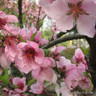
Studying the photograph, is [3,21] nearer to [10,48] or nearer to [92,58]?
[10,48]

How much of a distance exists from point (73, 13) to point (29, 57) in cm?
27

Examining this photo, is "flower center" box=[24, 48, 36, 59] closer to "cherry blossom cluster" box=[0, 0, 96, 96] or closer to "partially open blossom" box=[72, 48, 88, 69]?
"cherry blossom cluster" box=[0, 0, 96, 96]

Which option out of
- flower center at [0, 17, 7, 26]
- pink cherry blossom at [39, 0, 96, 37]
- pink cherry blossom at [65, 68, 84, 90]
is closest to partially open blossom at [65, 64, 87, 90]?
pink cherry blossom at [65, 68, 84, 90]

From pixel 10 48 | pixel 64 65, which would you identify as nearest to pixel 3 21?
pixel 10 48

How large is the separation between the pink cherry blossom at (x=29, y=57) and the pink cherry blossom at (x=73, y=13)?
0.53 ft

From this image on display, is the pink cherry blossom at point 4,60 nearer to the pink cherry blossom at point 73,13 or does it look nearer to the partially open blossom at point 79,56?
the pink cherry blossom at point 73,13

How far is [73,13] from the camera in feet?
1.25

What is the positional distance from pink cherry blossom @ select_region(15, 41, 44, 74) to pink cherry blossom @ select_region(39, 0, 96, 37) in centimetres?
16

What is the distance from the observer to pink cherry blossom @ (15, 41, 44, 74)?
0.49 meters

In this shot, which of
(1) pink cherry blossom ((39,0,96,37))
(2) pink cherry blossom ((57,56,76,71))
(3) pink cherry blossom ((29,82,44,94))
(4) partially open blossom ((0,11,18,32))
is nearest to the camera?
(1) pink cherry blossom ((39,0,96,37))

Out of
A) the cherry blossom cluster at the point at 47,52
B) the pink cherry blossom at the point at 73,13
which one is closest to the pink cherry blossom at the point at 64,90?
the cherry blossom cluster at the point at 47,52

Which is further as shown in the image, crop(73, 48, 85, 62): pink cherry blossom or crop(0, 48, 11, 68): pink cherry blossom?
crop(73, 48, 85, 62): pink cherry blossom

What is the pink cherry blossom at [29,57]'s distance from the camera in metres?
0.49

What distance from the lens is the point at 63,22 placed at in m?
0.38
